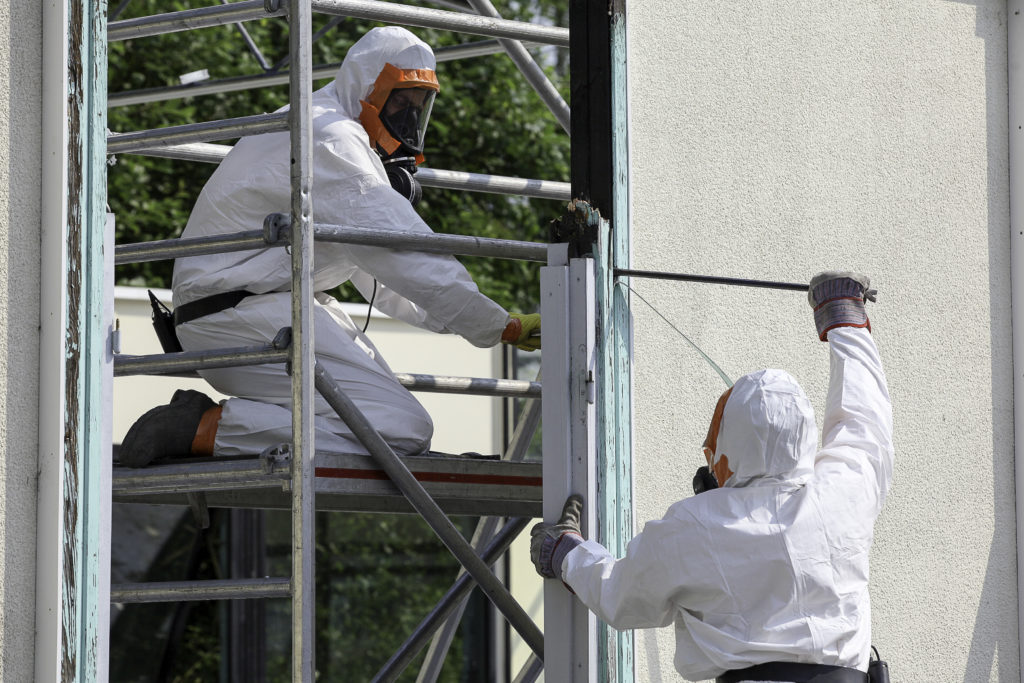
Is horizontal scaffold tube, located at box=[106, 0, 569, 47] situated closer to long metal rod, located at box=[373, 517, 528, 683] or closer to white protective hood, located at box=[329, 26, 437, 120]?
white protective hood, located at box=[329, 26, 437, 120]

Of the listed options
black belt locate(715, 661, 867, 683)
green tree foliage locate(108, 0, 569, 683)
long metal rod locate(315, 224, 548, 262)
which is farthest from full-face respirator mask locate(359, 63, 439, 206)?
green tree foliage locate(108, 0, 569, 683)

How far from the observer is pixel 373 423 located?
4.58m

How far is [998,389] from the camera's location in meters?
6.08

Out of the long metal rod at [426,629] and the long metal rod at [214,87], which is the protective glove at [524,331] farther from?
the long metal rod at [214,87]

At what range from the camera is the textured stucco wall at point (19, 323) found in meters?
3.80

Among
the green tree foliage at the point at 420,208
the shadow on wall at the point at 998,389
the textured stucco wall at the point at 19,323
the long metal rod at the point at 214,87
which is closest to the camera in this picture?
the textured stucco wall at the point at 19,323

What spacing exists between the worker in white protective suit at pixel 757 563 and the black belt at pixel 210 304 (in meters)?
1.25

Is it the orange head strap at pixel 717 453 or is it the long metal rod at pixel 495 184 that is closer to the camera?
the orange head strap at pixel 717 453

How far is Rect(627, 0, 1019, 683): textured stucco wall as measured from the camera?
531 cm

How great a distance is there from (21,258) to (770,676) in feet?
6.78

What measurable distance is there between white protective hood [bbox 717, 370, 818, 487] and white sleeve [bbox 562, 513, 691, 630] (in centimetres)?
24

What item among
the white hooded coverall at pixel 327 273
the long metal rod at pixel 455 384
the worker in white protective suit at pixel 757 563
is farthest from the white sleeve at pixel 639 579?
the long metal rod at pixel 455 384

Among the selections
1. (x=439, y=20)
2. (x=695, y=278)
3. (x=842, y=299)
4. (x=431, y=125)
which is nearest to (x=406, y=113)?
(x=439, y=20)

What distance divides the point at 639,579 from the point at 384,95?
68.7 inches
